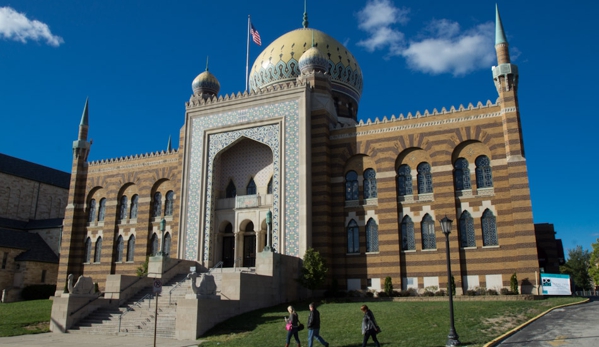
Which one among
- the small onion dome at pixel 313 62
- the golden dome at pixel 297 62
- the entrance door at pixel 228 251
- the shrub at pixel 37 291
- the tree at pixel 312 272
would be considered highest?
the golden dome at pixel 297 62

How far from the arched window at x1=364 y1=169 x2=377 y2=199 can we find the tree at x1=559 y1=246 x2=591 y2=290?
4040 cm

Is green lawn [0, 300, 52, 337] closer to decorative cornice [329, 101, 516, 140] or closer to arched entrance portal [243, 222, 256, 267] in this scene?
arched entrance portal [243, 222, 256, 267]

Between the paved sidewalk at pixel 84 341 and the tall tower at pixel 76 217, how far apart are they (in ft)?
57.3

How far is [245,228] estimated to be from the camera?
31172mm

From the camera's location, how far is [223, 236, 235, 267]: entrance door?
102ft

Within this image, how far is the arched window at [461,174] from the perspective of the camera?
1080 inches

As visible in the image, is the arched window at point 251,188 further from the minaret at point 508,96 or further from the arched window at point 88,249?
the minaret at point 508,96

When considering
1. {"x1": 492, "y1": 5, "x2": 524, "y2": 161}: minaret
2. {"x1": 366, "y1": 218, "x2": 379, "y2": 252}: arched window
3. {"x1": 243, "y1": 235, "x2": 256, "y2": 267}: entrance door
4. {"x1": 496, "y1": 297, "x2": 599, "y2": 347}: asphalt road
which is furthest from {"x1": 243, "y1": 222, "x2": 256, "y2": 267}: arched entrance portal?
{"x1": 496, "y1": 297, "x2": 599, "y2": 347}: asphalt road

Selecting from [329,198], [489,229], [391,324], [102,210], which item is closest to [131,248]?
[102,210]

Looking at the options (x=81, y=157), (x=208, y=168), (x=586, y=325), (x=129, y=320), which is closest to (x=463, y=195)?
(x=586, y=325)

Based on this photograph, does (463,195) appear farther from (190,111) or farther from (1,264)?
(1,264)

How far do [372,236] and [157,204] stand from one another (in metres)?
15.8

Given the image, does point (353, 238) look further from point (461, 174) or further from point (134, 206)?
point (134, 206)

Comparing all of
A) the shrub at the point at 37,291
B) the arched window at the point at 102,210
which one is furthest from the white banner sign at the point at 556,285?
the shrub at the point at 37,291
